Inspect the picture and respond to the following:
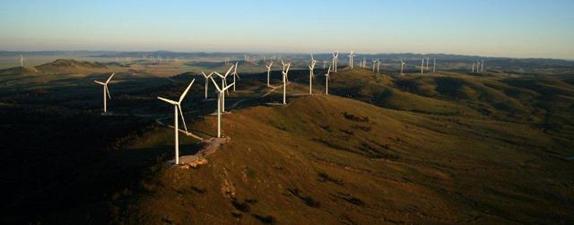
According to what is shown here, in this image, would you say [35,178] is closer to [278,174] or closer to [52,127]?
[278,174]

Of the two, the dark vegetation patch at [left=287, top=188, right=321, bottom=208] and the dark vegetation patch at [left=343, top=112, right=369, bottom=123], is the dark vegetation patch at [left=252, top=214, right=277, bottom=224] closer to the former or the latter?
the dark vegetation patch at [left=287, top=188, right=321, bottom=208]

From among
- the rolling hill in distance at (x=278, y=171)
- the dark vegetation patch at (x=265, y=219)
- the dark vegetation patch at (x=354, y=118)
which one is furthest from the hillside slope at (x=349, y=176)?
the dark vegetation patch at (x=354, y=118)

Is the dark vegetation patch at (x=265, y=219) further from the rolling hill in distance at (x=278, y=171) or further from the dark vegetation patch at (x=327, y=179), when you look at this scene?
the dark vegetation patch at (x=327, y=179)

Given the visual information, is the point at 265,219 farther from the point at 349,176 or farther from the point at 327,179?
the point at 349,176

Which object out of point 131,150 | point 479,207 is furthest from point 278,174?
point 479,207

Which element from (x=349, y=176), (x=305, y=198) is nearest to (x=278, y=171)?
(x=305, y=198)
